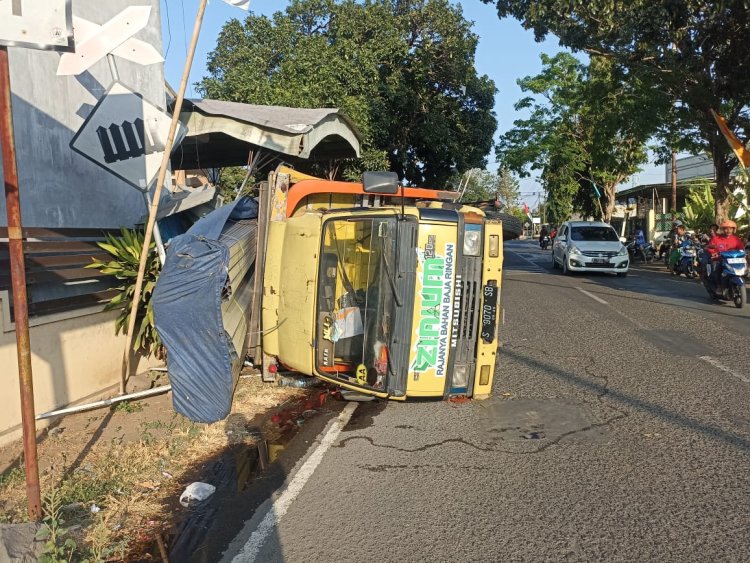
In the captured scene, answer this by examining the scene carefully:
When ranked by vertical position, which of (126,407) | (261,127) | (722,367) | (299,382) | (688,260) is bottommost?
(126,407)

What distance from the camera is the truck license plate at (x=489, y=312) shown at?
6105mm

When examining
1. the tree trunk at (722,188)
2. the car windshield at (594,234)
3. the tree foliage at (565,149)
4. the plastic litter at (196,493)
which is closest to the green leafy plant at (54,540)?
the plastic litter at (196,493)

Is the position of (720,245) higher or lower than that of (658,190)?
lower

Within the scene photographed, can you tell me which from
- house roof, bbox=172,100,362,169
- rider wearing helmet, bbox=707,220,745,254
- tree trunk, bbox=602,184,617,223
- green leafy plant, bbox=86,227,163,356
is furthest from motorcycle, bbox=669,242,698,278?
tree trunk, bbox=602,184,617,223

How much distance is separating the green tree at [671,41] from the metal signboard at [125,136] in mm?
11295

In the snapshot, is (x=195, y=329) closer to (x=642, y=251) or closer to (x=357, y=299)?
(x=357, y=299)

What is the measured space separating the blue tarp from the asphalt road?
3.61ft

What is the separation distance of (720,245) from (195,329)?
36.4 ft

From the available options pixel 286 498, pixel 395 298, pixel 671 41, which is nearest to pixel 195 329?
pixel 395 298

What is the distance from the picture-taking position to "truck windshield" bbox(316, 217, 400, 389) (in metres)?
5.85

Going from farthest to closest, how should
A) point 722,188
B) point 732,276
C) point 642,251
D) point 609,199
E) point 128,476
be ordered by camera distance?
point 609,199, point 642,251, point 722,188, point 732,276, point 128,476

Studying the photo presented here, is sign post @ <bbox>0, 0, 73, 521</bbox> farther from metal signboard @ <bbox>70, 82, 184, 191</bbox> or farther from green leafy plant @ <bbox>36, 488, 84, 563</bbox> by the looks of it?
metal signboard @ <bbox>70, 82, 184, 191</bbox>

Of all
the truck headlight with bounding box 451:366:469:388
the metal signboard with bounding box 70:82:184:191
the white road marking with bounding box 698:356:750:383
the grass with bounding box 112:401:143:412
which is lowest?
the grass with bounding box 112:401:143:412

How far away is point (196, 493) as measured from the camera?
15.2 feet
